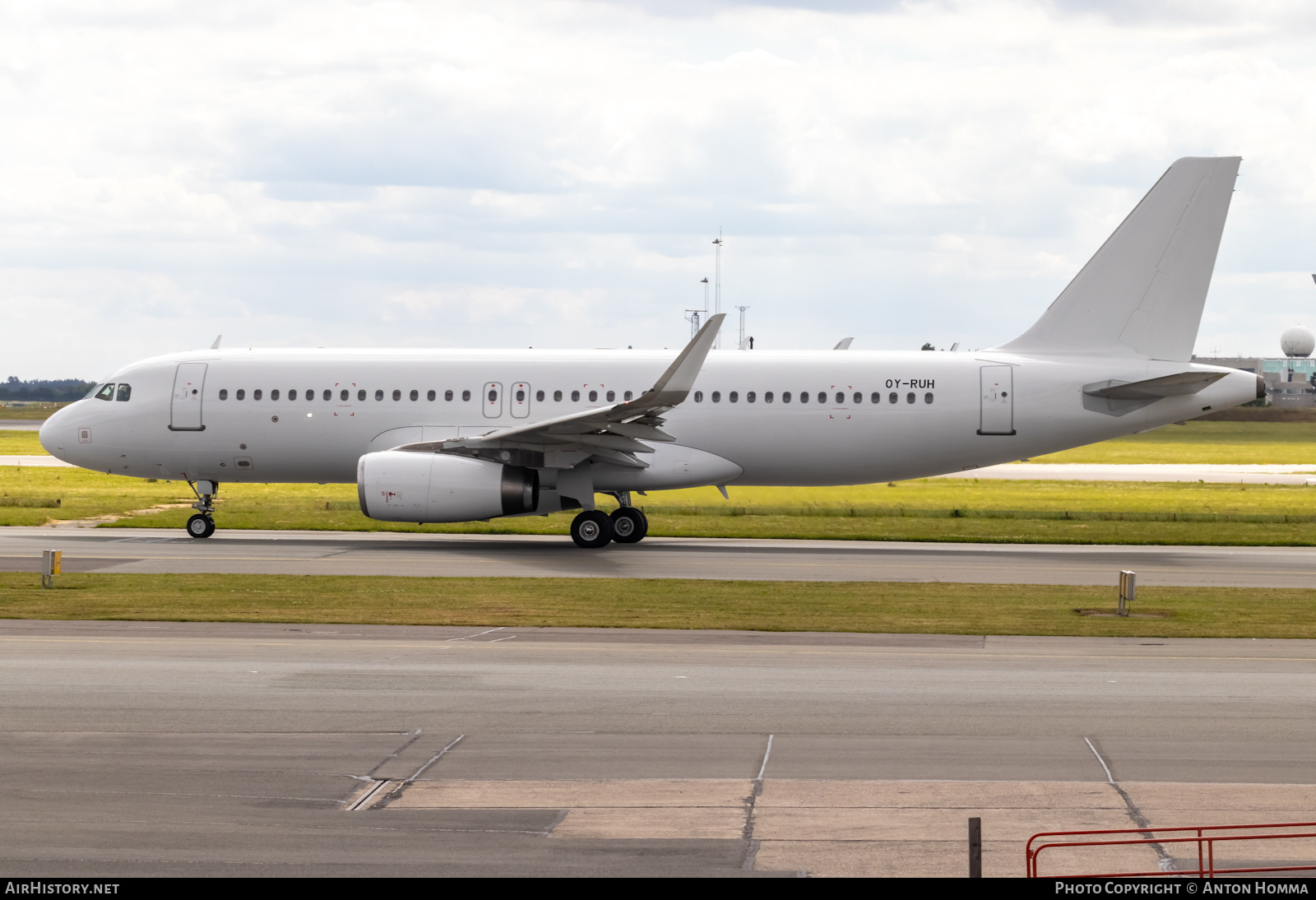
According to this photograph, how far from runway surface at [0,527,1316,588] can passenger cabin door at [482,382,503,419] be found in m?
3.30

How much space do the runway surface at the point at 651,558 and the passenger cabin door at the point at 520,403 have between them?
3.27m

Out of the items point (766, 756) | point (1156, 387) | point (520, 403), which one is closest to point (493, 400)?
point (520, 403)

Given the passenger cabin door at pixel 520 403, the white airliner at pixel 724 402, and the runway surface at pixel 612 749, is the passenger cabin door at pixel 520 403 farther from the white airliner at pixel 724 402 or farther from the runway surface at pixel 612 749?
the runway surface at pixel 612 749

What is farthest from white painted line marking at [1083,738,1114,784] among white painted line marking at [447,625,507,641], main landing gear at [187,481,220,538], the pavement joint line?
main landing gear at [187,481,220,538]

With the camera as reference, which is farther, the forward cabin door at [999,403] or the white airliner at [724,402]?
the forward cabin door at [999,403]

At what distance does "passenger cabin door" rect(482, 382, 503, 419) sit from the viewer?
33250mm

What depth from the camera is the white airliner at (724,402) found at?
3198cm

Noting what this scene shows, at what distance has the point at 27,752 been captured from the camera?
12586mm

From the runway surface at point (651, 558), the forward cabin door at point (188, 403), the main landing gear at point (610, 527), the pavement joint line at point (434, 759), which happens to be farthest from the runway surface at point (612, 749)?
the forward cabin door at point (188, 403)

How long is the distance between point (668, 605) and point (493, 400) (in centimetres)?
1192

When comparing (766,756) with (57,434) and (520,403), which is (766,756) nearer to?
(520,403)

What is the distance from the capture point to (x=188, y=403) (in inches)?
1324
